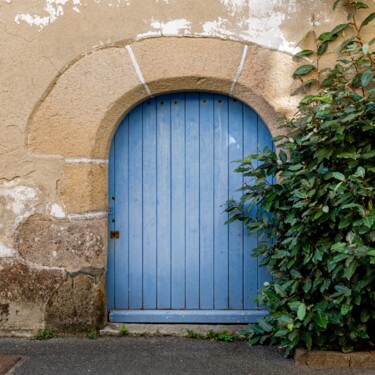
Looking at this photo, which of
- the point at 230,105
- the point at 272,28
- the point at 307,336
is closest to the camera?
the point at 307,336

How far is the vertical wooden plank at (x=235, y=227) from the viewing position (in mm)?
4207

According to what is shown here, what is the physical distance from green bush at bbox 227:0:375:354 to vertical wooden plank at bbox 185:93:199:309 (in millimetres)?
487

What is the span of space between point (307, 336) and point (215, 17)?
2169mm

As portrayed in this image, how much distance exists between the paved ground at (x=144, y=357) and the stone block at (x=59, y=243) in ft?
1.73

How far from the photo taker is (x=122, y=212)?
4254 millimetres

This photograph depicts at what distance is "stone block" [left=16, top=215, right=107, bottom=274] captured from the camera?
4023 millimetres

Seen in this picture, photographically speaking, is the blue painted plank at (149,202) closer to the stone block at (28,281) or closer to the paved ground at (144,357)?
the paved ground at (144,357)

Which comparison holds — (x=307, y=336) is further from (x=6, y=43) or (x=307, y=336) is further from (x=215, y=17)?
(x=6, y=43)

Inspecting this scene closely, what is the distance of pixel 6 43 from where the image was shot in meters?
4.02

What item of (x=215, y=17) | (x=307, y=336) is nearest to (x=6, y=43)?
(x=215, y=17)

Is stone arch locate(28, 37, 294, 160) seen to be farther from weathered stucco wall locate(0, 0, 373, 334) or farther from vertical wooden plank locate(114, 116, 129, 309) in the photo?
vertical wooden plank locate(114, 116, 129, 309)

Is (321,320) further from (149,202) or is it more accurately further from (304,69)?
(304,69)

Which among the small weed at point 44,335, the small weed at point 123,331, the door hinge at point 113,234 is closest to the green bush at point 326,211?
the small weed at point 123,331

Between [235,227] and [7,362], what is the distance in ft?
5.84
